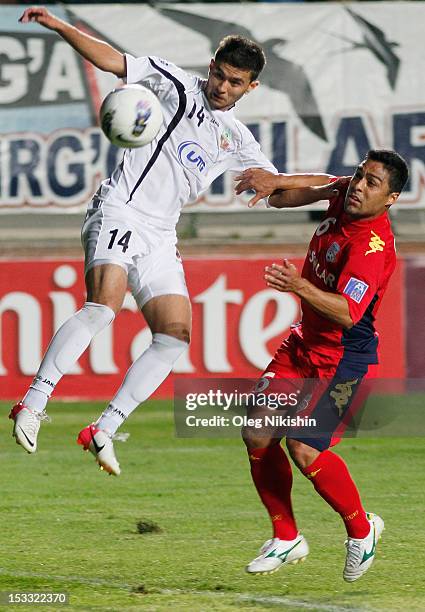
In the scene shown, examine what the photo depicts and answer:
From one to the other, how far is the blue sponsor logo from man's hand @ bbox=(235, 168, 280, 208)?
0.73 ft

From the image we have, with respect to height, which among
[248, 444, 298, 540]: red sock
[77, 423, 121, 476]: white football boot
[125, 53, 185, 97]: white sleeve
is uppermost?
[125, 53, 185, 97]: white sleeve

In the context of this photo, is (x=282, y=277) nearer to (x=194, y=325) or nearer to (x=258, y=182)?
(x=258, y=182)

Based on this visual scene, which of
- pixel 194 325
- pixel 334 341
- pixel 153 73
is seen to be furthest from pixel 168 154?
pixel 194 325

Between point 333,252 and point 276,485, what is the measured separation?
1.33m

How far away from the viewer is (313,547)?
7.91 meters

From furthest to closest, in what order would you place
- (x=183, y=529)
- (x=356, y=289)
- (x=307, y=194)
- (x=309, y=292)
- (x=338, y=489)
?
(x=183, y=529)
(x=307, y=194)
(x=338, y=489)
(x=356, y=289)
(x=309, y=292)

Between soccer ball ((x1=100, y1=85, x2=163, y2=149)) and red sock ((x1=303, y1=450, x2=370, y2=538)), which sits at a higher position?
soccer ball ((x1=100, y1=85, x2=163, y2=149))

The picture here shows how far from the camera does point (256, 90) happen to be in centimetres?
1461

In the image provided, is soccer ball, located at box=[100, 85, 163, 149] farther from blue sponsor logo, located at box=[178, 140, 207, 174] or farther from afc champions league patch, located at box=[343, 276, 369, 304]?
afc champions league patch, located at box=[343, 276, 369, 304]

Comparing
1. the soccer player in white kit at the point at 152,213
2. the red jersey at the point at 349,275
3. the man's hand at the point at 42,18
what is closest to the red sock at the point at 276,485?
the red jersey at the point at 349,275

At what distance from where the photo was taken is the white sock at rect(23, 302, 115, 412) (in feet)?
21.4

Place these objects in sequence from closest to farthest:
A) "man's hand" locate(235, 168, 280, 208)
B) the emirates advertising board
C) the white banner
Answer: "man's hand" locate(235, 168, 280, 208) → the emirates advertising board → the white banner

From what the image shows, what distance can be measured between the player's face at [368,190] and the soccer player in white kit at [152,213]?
0.74 meters

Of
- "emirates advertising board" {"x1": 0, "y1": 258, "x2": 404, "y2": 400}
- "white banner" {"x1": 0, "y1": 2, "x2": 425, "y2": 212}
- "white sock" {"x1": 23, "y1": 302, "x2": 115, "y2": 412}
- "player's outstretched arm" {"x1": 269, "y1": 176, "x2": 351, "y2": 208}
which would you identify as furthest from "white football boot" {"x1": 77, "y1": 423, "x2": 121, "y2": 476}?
"white banner" {"x1": 0, "y1": 2, "x2": 425, "y2": 212}
